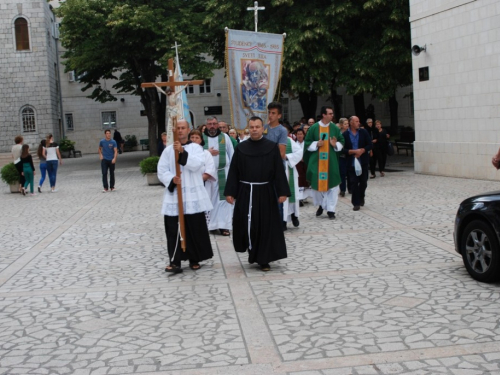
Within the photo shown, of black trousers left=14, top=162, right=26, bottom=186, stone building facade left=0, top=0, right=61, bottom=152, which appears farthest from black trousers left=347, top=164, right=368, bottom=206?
stone building facade left=0, top=0, right=61, bottom=152

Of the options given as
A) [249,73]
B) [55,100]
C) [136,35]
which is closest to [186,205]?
[249,73]

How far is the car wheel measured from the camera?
6602mm

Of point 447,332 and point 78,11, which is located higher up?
point 78,11

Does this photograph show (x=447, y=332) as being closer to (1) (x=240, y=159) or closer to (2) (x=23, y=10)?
(1) (x=240, y=159)

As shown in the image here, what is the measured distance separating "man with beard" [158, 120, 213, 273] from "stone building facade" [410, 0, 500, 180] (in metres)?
11.4

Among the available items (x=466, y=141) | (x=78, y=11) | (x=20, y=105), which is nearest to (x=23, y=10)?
(x=20, y=105)

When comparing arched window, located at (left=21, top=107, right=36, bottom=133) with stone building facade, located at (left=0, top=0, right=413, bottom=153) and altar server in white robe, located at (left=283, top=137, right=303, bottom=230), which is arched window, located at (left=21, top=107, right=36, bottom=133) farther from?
altar server in white robe, located at (left=283, top=137, right=303, bottom=230)

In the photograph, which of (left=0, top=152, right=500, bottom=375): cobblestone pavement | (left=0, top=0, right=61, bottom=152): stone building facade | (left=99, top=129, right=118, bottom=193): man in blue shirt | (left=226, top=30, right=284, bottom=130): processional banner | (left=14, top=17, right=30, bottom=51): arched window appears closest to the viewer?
(left=0, top=152, right=500, bottom=375): cobblestone pavement

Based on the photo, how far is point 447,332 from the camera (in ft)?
17.2

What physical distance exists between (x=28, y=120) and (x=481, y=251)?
41489 mm

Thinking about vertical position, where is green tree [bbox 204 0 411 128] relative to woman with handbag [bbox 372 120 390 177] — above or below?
above

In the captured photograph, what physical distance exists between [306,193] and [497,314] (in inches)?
336

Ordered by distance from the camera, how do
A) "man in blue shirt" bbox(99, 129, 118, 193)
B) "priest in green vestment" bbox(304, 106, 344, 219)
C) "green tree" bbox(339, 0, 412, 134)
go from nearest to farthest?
"priest in green vestment" bbox(304, 106, 344, 219)
"man in blue shirt" bbox(99, 129, 118, 193)
"green tree" bbox(339, 0, 412, 134)

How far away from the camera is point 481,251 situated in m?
6.84
